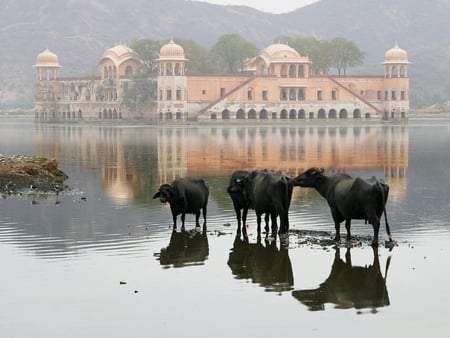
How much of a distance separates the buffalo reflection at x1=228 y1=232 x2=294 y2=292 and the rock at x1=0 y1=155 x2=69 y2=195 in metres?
9.35

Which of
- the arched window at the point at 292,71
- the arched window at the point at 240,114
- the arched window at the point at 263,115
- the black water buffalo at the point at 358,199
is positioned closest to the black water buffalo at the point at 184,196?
the black water buffalo at the point at 358,199

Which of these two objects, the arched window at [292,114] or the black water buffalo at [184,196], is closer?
the black water buffalo at [184,196]

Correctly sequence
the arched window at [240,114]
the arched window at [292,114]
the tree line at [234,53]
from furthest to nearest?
the tree line at [234,53], the arched window at [292,114], the arched window at [240,114]

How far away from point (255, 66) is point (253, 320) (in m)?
98.4

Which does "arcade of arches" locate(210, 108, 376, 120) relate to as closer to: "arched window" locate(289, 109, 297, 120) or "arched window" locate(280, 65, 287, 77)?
"arched window" locate(289, 109, 297, 120)

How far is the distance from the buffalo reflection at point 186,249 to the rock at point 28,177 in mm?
8041

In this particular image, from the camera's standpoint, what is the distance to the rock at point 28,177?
960 inches

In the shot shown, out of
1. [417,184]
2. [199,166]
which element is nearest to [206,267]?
[417,184]

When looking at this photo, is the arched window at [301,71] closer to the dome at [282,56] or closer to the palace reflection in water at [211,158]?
the dome at [282,56]

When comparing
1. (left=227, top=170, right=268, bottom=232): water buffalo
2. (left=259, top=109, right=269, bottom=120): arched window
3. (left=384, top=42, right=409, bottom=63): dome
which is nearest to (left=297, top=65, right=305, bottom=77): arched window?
(left=259, top=109, right=269, bottom=120): arched window

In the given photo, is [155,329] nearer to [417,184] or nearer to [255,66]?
[417,184]

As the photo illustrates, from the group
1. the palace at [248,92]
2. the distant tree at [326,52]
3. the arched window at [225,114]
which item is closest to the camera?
the arched window at [225,114]

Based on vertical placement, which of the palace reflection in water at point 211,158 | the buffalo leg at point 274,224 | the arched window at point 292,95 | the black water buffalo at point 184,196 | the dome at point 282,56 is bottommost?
the palace reflection in water at point 211,158

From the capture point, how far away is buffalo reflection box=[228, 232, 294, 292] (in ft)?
42.3
